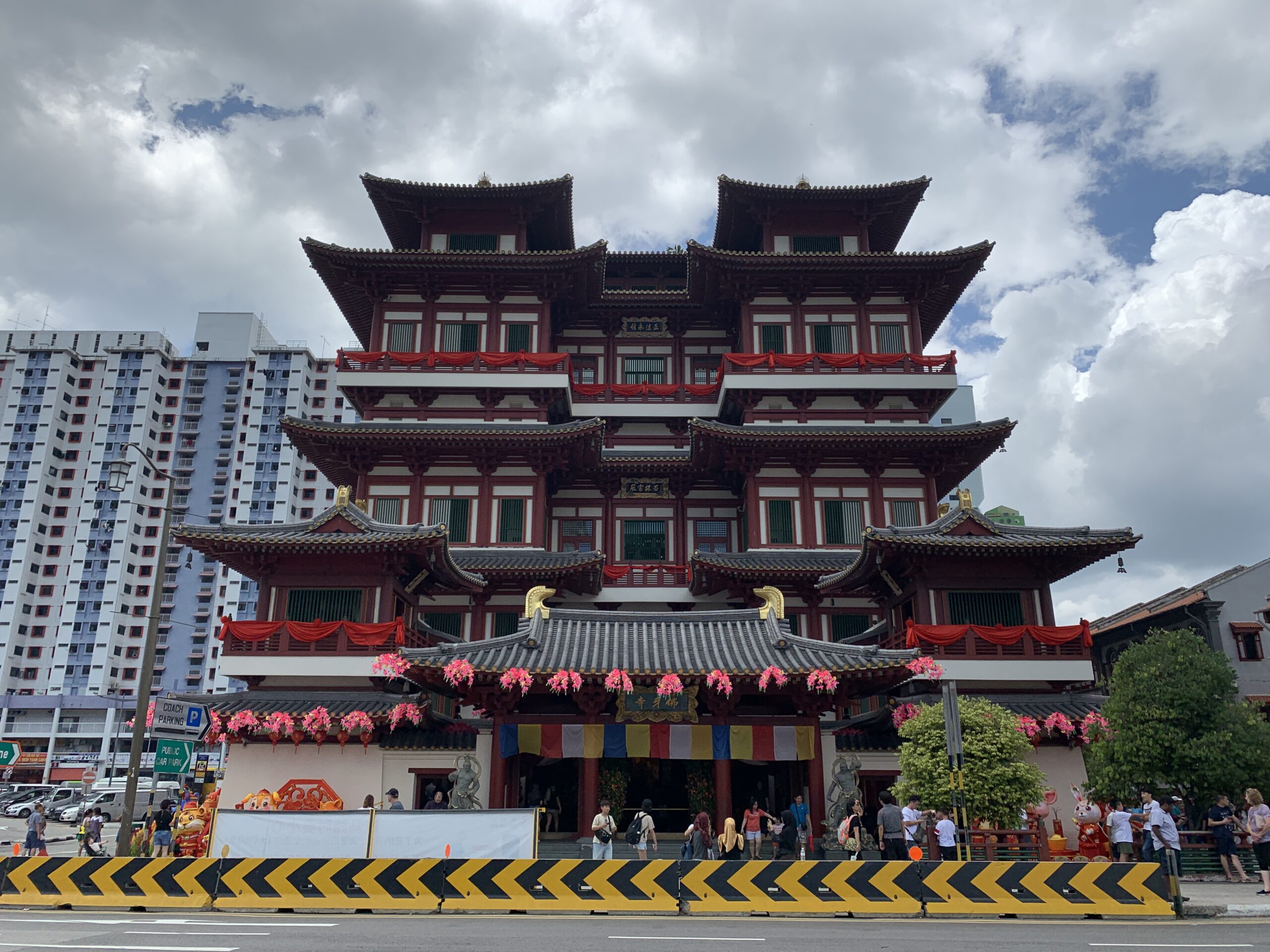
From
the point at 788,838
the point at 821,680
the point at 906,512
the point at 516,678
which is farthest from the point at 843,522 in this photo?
the point at 516,678

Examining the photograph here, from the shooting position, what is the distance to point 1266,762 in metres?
27.4

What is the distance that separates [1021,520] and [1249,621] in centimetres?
3075

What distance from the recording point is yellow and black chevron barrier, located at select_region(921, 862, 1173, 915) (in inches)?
651

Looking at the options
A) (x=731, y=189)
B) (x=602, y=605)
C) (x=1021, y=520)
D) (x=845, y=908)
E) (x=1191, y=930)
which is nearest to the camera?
(x=1191, y=930)

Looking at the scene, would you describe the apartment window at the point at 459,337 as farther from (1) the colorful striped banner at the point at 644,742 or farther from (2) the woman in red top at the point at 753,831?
(2) the woman in red top at the point at 753,831

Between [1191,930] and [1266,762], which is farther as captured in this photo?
[1266,762]

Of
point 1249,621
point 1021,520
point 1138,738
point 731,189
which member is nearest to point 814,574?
point 1138,738

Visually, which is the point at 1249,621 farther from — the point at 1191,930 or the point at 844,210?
the point at 1191,930

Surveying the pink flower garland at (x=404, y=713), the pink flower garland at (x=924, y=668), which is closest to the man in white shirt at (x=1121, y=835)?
the pink flower garland at (x=924, y=668)

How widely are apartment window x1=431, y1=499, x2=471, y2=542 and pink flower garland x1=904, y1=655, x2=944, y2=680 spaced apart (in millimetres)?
19633

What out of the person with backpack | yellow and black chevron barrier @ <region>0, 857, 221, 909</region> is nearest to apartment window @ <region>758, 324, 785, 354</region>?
the person with backpack

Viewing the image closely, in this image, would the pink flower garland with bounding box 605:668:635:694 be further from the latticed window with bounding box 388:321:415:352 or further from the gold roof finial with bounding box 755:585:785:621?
the latticed window with bounding box 388:321:415:352

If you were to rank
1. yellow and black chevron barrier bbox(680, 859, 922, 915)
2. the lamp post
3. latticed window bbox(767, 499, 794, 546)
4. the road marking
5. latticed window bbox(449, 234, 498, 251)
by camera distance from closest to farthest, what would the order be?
the road marking < yellow and black chevron barrier bbox(680, 859, 922, 915) < the lamp post < latticed window bbox(767, 499, 794, 546) < latticed window bbox(449, 234, 498, 251)

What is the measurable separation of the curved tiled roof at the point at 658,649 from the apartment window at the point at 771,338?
1682 centimetres
